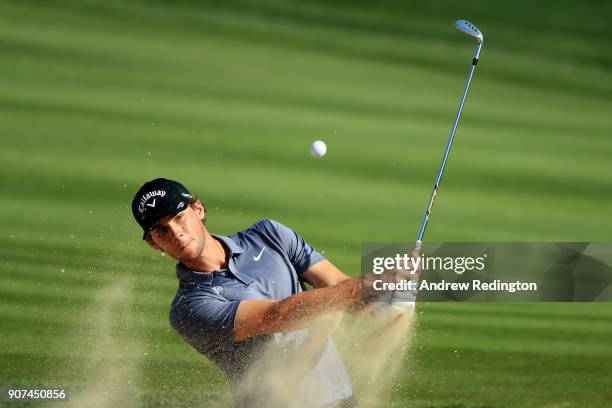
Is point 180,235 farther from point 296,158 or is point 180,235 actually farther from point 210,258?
point 296,158

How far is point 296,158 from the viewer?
791 cm

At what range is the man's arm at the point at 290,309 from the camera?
3586 mm

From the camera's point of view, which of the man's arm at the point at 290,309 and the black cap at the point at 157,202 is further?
the black cap at the point at 157,202

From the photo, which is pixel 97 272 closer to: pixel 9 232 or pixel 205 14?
pixel 9 232

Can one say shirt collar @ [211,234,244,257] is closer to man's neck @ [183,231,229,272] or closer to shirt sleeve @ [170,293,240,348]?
man's neck @ [183,231,229,272]

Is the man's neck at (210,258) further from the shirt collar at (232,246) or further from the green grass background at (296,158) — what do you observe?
the green grass background at (296,158)

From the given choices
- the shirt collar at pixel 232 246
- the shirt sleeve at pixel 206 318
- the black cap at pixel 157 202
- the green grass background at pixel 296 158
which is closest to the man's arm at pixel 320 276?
the shirt collar at pixel 232 246

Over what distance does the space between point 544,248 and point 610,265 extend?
46cm

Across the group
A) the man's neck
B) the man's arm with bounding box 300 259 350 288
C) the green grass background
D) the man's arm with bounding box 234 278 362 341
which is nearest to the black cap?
the man's neck

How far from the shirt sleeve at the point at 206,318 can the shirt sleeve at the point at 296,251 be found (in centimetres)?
40

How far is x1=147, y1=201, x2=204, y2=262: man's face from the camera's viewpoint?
3750 millimetres

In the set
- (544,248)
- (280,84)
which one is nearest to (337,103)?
(280,84)

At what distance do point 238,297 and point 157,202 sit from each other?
1.51ft

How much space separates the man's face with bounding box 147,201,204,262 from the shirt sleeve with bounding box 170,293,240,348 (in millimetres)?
167
